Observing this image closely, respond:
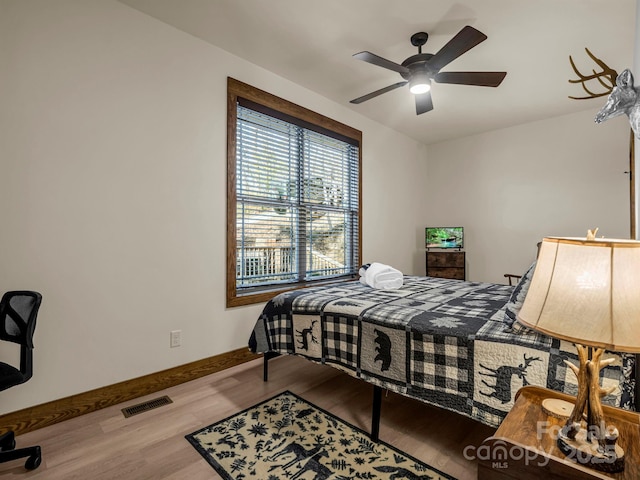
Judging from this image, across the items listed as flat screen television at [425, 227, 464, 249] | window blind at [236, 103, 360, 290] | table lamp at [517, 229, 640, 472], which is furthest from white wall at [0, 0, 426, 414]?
flat screen television at [425, 227, 464, 249]

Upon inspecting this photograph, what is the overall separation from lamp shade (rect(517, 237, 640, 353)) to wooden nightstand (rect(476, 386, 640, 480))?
35 centimetres

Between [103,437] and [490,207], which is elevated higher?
[490,207]

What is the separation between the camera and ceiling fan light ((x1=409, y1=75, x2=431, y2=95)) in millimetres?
2477

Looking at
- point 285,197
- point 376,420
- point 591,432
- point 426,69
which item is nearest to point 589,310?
point 591,432

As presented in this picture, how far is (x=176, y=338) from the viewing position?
248 cm

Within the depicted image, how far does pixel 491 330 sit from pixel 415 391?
49 centimetres

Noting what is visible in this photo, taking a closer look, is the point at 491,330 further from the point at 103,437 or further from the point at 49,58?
the point at 49,58

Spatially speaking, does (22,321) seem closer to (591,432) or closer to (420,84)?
(591,432)

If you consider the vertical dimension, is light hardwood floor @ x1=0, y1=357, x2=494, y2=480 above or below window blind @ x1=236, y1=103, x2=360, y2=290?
below

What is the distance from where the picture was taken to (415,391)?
1619mm

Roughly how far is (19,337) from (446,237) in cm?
479

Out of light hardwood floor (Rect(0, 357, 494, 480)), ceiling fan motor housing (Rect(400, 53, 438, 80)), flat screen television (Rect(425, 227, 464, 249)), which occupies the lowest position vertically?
light hardwood floor (Rect(0, 357, 494, 480))

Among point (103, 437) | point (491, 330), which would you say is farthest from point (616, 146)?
point (103, 437)

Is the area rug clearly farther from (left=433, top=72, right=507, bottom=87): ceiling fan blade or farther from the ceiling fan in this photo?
(left=433, top=72, right=507, bottom=87): ceiling fan blade
